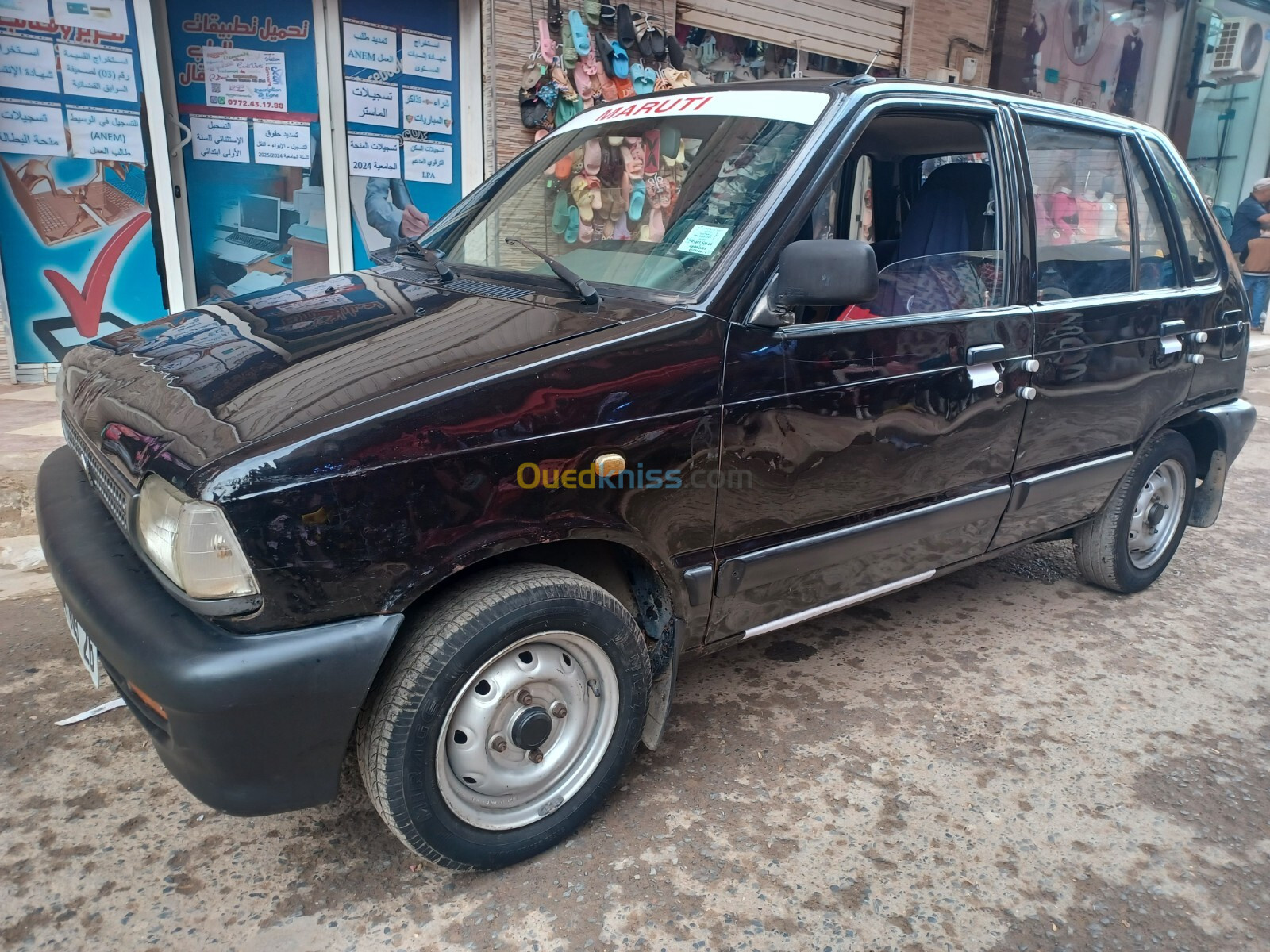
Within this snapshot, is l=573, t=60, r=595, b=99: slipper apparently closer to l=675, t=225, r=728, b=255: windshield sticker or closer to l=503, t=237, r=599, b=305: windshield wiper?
l=503, t=237, r=599, b=305: windshield wiper

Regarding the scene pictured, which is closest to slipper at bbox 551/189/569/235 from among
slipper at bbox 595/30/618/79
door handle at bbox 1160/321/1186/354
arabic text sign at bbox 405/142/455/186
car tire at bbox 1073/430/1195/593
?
door handle at bbox 1160/321/1186/354

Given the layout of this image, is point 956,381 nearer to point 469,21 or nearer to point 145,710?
point 145,710

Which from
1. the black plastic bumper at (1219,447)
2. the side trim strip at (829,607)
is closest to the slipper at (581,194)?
the side trim strip at (829,607)

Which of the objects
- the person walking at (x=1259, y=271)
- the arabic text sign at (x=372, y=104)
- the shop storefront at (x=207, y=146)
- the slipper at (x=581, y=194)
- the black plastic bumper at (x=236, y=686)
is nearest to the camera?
the black plastic bumper at (x=236, y=686)

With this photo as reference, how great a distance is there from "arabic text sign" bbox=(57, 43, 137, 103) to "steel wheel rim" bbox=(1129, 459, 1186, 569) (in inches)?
255

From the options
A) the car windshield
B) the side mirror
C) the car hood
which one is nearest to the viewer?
the car hood

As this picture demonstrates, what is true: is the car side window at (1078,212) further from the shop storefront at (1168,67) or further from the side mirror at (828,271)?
the shop storefront at (1168,67)

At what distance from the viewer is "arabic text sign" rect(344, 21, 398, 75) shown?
653 centimetres

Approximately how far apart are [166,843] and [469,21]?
21.0 feet

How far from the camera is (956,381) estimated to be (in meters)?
2.76

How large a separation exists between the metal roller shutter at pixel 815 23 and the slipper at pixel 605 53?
98 cm

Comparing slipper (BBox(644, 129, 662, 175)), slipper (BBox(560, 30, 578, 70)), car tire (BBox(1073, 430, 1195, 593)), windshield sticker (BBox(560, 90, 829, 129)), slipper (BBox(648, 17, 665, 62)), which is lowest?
car tire (BBox(1073, 430, 1195, 593))

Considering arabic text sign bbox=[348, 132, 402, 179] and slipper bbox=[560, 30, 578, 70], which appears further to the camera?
slipper bbox=[560, 30, 578, 70]

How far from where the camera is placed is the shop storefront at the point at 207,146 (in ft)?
18.9
